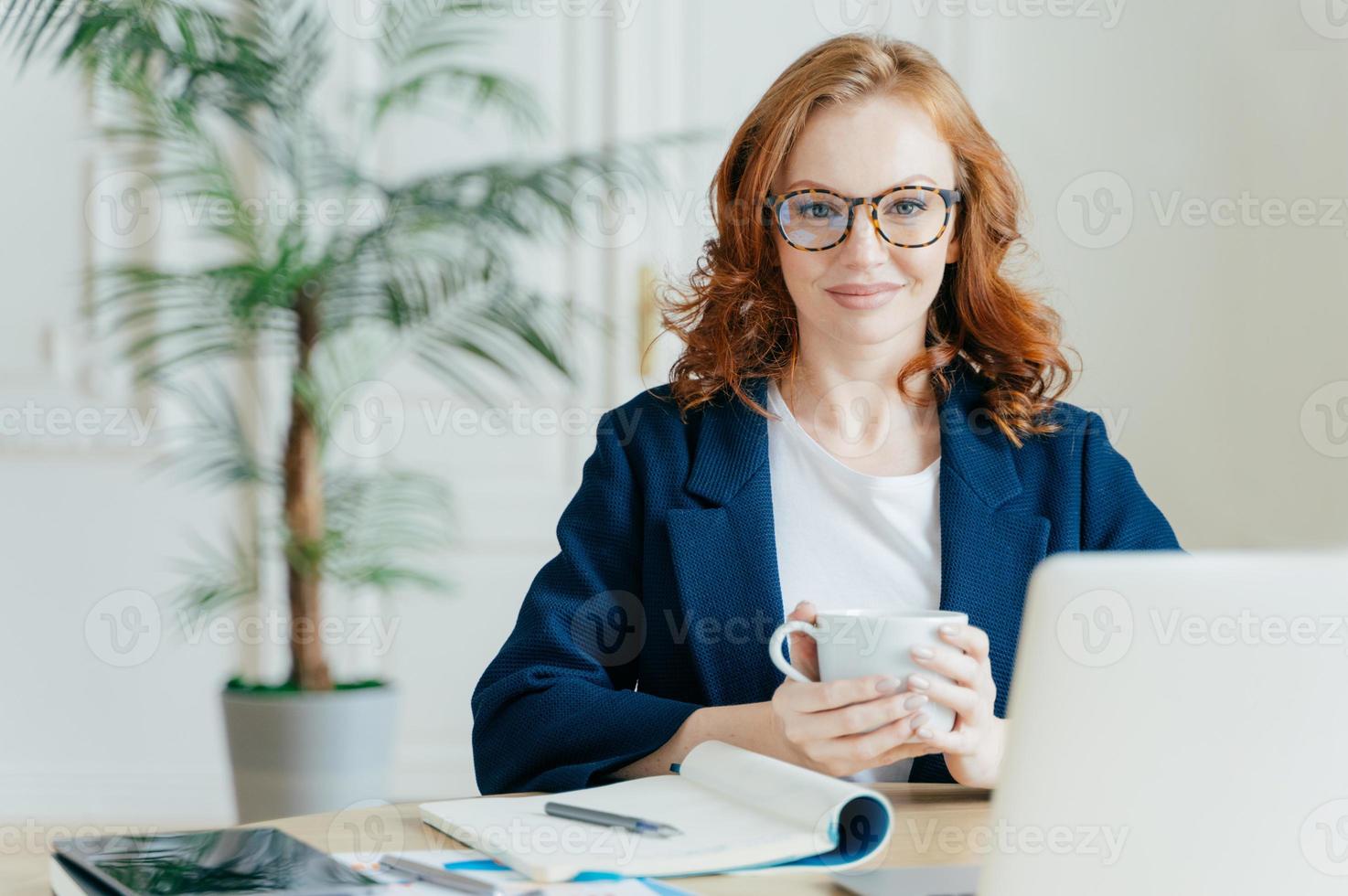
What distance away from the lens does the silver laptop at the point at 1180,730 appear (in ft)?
1.92

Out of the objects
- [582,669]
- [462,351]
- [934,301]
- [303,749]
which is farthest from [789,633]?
[462,351]

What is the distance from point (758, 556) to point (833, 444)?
0.19 m

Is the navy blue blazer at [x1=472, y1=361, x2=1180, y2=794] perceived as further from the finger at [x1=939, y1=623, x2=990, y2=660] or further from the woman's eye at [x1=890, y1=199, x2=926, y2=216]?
the finger at [x1=939, y1=623, x2=990, y2=660]

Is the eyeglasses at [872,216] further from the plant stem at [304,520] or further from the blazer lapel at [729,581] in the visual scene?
the plant stem at [304,520]

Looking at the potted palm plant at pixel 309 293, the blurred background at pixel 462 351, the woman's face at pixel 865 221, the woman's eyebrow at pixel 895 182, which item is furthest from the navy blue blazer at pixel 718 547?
the blurred background at pixel 462 351

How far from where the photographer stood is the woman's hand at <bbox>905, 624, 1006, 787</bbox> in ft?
3.26

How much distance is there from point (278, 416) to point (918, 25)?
1901mm

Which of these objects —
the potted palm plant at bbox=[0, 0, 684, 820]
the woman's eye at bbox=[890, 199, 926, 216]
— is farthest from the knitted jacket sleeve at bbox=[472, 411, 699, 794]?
the potted palm plant at bbox=[0, 0, 684, 820]

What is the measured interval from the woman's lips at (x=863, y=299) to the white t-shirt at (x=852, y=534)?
173 millimetres

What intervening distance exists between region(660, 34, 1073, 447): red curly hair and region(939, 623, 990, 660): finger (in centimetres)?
58

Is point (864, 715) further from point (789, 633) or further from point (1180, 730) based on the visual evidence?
point (1180, 730)

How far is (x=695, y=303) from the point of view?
1697 mm

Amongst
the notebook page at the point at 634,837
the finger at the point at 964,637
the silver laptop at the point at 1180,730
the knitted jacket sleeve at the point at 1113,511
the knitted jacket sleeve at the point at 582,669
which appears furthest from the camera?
the knitted jacket sleeve at the point at 1113,511

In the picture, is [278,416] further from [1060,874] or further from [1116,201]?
[1060,874]
